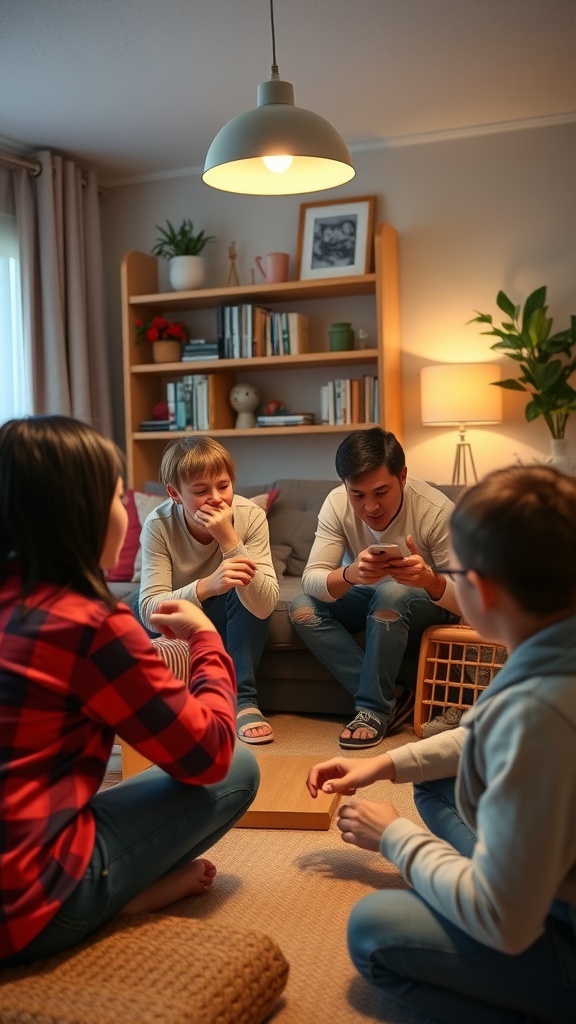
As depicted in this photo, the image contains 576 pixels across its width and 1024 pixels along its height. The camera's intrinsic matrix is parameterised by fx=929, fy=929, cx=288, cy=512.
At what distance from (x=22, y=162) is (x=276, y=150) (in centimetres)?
261

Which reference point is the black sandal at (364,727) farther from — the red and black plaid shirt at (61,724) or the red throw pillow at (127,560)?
the red and black plaid shirt at (61,724)

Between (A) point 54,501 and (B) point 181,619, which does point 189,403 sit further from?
(A) point 54,501

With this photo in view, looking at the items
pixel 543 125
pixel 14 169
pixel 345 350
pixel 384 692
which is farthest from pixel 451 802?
pixel 14 169

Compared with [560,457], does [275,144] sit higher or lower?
higher

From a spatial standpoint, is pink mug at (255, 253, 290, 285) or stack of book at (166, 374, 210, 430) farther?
stack of book at (166, 374, 210, 430)

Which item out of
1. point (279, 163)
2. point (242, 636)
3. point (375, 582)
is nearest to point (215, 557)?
point (242, 636)

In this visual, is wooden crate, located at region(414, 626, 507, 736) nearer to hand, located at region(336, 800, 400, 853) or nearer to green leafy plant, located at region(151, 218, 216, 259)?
hand, located at region(336, 800, 400, 853)

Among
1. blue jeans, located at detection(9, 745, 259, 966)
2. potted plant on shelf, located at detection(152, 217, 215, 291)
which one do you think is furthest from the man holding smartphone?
potted plant on shelf, located at detection(152, 217, 215, 291)

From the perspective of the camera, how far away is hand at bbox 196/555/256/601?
8.34 feet

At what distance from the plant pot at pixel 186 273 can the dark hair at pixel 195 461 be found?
218cm

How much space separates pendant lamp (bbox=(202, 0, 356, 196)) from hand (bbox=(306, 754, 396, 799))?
1.49m

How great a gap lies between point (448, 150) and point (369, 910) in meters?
3.92

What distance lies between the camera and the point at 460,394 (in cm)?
410

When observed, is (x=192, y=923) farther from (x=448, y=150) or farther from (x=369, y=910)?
(x=448, y=150)
